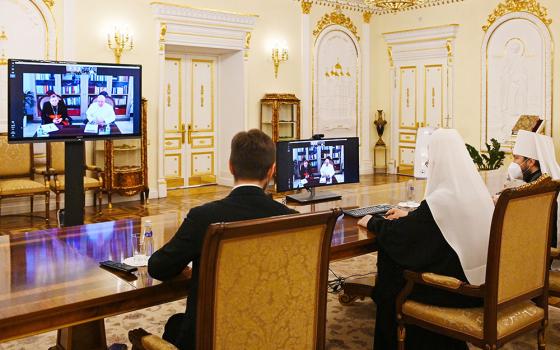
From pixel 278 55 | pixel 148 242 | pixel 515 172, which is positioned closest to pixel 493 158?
pixel 278 55

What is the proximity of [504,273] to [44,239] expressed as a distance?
208cm

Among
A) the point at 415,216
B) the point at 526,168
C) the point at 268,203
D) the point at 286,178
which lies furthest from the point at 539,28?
the point at 268,203

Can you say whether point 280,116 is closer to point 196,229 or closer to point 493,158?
point 493,158

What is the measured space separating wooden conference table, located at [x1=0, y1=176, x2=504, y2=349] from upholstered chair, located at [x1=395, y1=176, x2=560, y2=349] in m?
0.43

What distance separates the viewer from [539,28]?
371 inches

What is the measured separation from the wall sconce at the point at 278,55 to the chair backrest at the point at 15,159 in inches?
171

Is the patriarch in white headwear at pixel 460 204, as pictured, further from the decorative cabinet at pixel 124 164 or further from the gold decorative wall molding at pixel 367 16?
the gold decorative wall molding at pixel 367 16

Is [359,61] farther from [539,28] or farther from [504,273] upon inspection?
[504,273]

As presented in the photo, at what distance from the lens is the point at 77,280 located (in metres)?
2.18

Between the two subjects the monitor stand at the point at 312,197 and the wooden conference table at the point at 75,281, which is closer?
the wooden conference table at the point at 75,281

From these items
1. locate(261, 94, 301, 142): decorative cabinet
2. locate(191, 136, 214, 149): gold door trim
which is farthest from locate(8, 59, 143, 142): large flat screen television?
locate(261, 94, 301, 142): decorative cabinet

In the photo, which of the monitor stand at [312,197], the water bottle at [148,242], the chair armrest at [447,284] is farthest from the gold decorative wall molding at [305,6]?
the water bottle at [148,242]

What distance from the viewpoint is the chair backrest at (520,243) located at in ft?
8.36

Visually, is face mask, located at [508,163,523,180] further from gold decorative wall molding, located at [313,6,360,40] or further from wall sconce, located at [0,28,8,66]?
gold decorative wall molding, located at [313,6,360,40]
